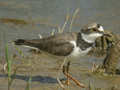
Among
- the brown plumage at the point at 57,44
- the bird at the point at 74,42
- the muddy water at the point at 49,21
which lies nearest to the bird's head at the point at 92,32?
the bird at the point at 74,42

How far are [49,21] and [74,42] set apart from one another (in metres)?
4.98

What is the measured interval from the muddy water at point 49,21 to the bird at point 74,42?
0.67 meters

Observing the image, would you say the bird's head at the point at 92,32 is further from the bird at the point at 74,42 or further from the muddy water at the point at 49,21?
the muddy water at the point at 49,21

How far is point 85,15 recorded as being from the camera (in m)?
13.8

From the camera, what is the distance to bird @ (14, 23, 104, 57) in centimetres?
799

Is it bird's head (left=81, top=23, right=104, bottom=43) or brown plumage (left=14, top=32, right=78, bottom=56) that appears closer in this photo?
bird's head (left=81, top=23, right=104, bottom=43)

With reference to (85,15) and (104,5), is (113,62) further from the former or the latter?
(104,5)

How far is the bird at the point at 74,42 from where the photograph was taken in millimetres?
7989

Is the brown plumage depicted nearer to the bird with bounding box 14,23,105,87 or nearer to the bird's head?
the bird with bounding box 14,23,105,87

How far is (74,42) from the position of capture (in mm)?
8078

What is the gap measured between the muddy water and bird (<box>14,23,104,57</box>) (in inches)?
26.3

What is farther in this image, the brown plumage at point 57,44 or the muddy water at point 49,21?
the muddy water at point 49,21

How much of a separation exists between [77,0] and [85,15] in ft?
3.63

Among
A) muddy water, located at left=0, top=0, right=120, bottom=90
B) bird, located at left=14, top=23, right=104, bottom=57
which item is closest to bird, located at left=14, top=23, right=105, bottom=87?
bird, located at left=14, top=23, right=104, bottom=57
